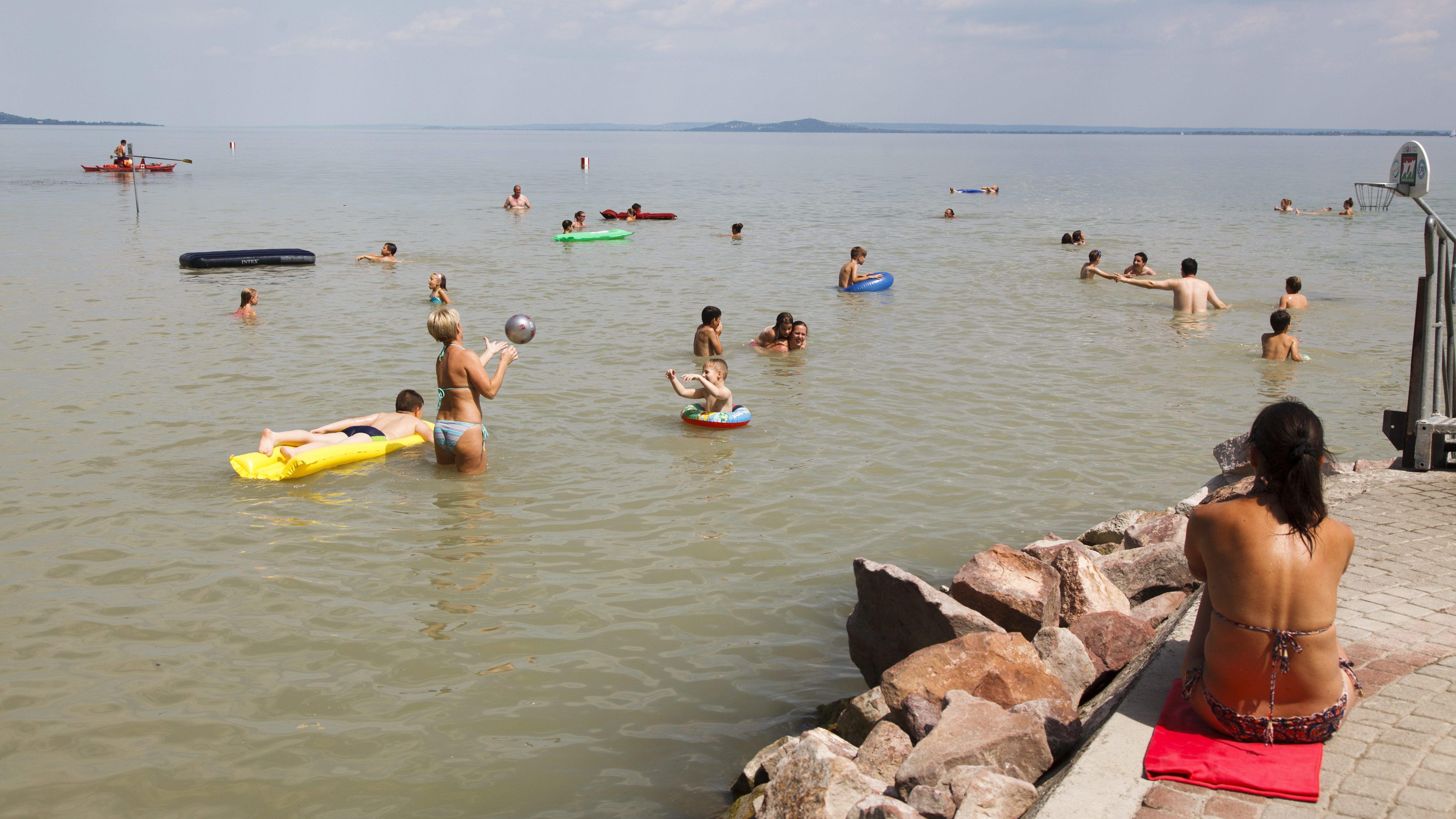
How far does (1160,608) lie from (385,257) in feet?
60.4

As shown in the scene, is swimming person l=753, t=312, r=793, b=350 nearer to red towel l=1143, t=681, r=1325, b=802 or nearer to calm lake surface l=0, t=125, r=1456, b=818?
calm lake surface l=0, t=125, r=1456, b=818

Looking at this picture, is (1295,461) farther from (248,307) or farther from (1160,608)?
(248,307)

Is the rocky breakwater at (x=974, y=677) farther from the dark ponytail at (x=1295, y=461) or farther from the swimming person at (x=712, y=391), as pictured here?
the swimming person at (x=712, y=391)

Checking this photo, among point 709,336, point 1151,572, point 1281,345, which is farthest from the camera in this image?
point 1281,345

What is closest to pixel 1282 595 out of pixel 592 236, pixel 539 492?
pixel 539 492

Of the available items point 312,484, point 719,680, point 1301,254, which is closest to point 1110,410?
point 719,680

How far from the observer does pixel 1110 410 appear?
1081 cm

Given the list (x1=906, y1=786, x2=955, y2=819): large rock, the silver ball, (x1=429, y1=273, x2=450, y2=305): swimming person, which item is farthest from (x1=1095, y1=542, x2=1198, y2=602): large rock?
(x1=429, y1=273, x2=450, y2=305): swimming person

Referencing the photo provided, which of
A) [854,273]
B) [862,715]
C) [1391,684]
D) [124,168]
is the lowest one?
[862,715]

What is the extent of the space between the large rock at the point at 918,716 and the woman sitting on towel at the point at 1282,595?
3.66 ft

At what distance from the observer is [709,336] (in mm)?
12656

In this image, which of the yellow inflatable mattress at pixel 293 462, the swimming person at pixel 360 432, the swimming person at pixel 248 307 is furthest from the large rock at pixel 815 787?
the swimming person at pixel 248 307

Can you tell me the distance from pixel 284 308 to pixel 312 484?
A: 8627 millimetres

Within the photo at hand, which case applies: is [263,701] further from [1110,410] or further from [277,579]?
[1110,410]
